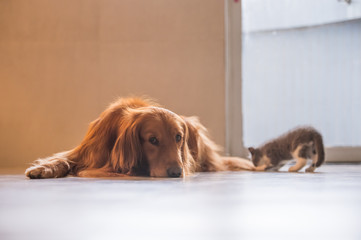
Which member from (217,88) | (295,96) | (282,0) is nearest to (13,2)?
(217,88)

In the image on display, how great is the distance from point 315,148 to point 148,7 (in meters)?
2.07

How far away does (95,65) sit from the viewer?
3879 mm

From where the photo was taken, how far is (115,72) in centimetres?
388

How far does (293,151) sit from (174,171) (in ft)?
2.95

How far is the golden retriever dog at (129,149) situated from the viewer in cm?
204

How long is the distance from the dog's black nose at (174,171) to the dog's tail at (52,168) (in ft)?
1.78

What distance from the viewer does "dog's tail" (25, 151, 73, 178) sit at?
6.70ft

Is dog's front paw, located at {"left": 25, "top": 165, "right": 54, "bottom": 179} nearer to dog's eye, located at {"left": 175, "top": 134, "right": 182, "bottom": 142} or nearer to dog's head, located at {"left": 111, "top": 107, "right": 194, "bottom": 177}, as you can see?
dog's head, located at {"left": 111, "top": 107, "right": 194, "bottom": 177}

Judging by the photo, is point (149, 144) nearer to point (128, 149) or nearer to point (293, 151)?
point (128, 149)

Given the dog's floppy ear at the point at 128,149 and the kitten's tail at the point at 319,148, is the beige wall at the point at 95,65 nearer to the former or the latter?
the kitten's tail at the point at 319,148

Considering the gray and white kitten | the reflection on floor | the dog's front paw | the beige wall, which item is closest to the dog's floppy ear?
the dog's front paw

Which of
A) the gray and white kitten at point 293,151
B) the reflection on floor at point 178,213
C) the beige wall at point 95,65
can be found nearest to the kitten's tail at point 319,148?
the gray and white kitten at point 293,151

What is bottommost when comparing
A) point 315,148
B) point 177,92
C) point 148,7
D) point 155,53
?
point 315,148

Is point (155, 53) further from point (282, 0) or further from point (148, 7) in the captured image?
point (282, 0)
